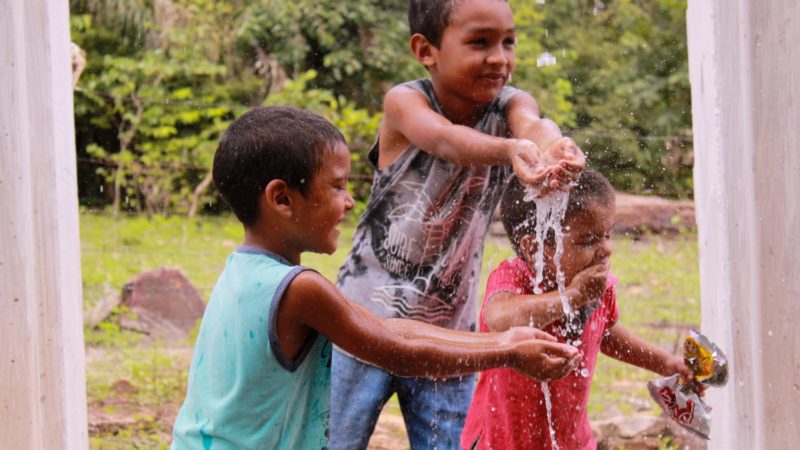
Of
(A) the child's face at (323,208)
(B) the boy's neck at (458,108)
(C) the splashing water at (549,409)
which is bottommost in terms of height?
(C) the splashing water at (549,409)

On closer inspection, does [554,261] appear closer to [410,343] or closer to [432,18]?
[410,343]

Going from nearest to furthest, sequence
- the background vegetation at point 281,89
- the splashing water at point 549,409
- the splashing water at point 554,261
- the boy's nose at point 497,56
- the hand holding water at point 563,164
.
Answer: the hand holding water at point 563,164
the splashing water at point 554,261
the splashing water at point 549,409
the boy's nose at point 497,56
the background vegetation at point 281,89

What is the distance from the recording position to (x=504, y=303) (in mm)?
2826

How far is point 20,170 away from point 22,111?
15 cm

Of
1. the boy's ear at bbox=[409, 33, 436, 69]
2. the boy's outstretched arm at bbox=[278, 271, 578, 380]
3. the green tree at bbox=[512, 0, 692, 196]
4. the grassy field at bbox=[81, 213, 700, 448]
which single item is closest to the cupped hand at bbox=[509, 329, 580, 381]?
the boy's outstretched arm at bbox=[278, 271, 578, 380]

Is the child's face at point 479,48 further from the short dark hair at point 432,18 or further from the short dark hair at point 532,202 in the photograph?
the short dark hair at point 532,202

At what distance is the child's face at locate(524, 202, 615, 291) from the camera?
2793mm

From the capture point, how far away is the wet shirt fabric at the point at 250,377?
2281mm

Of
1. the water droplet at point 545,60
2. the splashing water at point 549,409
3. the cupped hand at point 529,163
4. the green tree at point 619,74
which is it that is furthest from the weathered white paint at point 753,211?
the water droplet at point 545,60

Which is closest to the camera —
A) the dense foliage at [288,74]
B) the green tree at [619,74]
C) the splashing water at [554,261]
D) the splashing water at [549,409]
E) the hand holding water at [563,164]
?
the hand holding water at [563,164]

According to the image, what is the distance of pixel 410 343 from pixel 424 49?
1089 millimetres

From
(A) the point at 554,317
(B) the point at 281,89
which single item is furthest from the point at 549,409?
(B) the point at 281,89

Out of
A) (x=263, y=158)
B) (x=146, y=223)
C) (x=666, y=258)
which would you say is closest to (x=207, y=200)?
(x=146, y=223)

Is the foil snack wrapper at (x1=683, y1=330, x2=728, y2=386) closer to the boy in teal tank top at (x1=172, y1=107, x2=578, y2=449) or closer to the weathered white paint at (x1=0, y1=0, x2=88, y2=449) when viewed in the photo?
the boy in teal tank top at (x1=172, y1=107, x2=578, y2=449)
